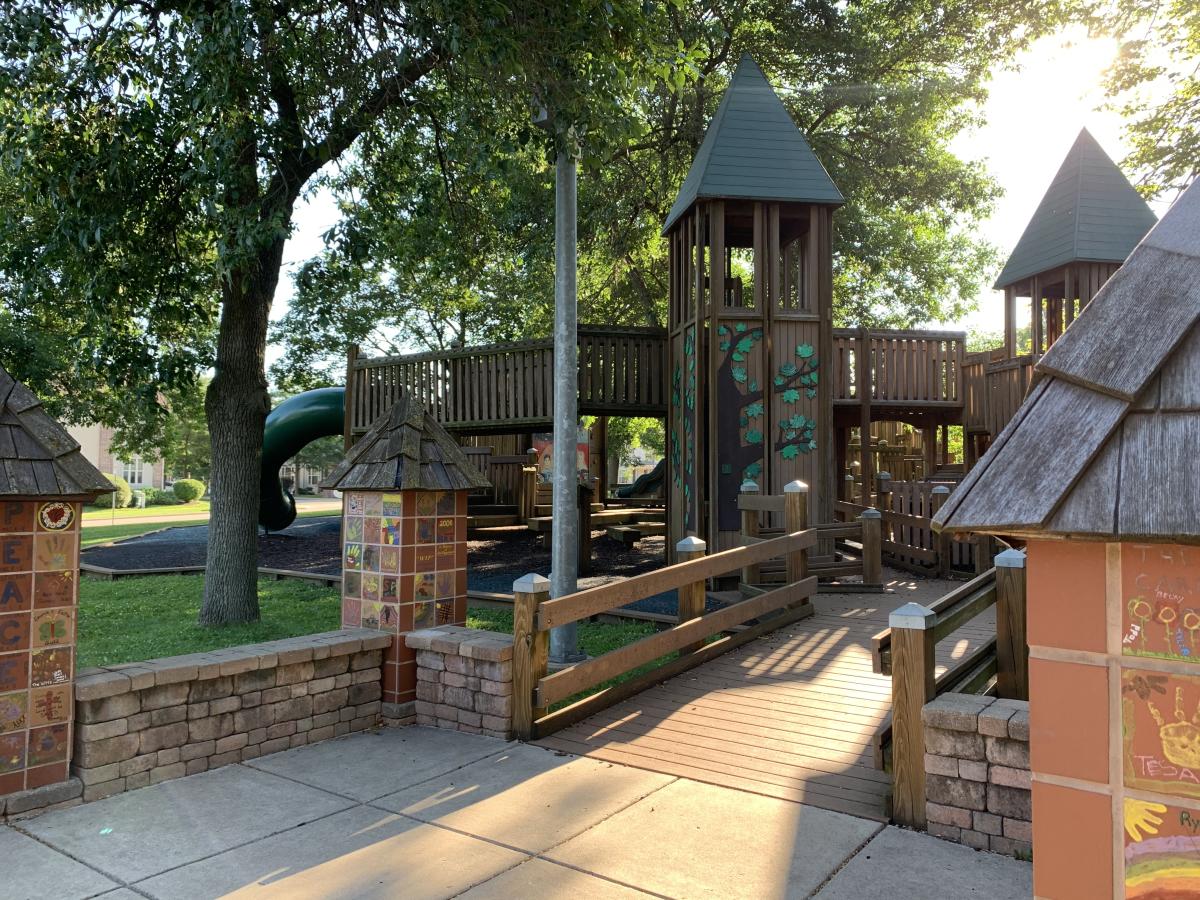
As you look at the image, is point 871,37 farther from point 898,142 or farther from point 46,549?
point 46,549

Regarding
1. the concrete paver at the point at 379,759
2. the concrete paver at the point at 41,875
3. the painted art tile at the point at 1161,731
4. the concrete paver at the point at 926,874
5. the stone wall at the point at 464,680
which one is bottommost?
the concrete paver at the point at 379,759

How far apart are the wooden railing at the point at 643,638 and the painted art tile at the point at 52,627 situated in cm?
254

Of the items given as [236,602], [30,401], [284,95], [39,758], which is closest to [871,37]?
[284,95]

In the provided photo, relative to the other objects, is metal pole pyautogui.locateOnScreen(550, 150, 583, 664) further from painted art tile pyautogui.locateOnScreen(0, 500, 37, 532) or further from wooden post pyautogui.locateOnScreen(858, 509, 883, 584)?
wooden post pyautogui.locateOnScreen(858, 509, 883, 584)

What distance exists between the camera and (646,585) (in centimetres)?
638

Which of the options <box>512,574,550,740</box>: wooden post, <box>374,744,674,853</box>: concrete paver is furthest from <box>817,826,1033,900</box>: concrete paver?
<box>512,574,550,740</box>: wooden post

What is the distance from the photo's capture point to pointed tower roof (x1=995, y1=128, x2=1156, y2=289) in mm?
15258

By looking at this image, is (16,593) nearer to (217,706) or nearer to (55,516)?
(55,516)

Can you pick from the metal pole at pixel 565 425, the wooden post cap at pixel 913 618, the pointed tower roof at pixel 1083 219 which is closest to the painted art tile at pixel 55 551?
the metal pole at pixel 565 425

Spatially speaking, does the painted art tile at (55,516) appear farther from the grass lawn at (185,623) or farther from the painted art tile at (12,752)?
the grass lawn at (185,623)

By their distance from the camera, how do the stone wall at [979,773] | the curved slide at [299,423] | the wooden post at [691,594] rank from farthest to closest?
the curved slide at [299,423], the wooden post at [691,594], the stone wall at [979,773]

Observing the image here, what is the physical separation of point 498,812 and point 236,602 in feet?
19.4

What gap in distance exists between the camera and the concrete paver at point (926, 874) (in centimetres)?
344

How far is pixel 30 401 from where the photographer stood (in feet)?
14.7
